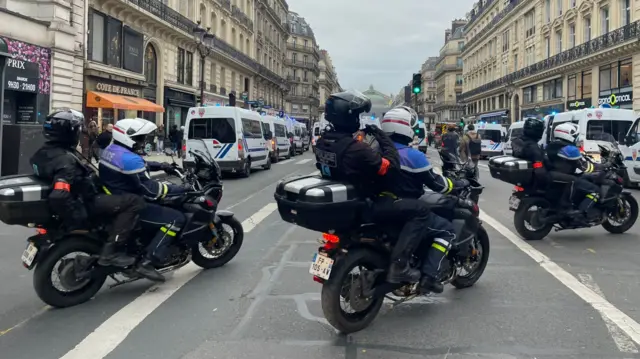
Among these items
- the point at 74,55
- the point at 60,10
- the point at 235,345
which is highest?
the point at 60,10

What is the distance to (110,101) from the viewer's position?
2370 centimetres

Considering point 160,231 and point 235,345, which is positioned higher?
point 160,231

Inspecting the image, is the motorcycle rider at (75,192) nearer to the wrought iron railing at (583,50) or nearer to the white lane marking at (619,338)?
the white lane marking at (619,338)

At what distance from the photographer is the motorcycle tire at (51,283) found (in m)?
4.55

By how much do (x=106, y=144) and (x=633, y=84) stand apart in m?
31.5

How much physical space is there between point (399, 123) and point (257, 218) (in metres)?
5.70

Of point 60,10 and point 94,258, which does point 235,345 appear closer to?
point 94,258

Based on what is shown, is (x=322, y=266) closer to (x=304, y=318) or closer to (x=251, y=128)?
(x=304, y=318)

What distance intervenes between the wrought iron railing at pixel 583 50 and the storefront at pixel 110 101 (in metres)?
25.2

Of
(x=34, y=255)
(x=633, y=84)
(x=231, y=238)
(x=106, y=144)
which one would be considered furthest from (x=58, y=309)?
(x=633, y=84)

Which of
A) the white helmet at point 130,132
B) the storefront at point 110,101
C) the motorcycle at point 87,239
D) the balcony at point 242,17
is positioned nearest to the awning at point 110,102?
the storefront at point 110,101

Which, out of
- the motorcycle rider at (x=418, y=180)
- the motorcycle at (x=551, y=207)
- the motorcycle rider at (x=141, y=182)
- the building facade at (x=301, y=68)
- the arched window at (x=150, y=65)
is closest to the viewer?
the motorcycle rider at (x=418, y=180)

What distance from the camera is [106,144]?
5.43 meters

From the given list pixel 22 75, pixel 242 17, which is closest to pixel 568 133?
pixel 22 75
